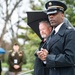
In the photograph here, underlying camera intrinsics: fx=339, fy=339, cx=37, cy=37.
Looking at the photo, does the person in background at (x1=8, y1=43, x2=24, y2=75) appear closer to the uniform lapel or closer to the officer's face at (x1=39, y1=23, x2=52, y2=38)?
the officer's face at (x1=39, y1=23, x2=52, y2=38)

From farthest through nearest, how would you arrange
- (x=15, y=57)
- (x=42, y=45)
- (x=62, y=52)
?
(x=15, y=57) → (x=42, y=45) → (x=62, y=52)

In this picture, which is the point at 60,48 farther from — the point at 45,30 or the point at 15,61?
the point at 15,61

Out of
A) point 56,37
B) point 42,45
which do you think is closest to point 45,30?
point 42,45

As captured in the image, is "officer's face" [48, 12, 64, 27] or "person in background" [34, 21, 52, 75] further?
"person in background" [34, 21, 52, 75]

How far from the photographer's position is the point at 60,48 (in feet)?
13.2

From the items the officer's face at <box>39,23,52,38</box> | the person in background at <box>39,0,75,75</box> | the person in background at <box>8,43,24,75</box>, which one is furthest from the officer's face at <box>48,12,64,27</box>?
the person in background at <box>8,43,24,75</box>

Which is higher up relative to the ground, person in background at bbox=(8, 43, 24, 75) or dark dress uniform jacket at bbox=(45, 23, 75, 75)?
dark dress uniform jacket at bbox=(45, 23, 75, 75)

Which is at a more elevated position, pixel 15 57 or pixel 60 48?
pixel 60 48

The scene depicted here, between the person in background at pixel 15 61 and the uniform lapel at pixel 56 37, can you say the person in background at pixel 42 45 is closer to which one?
the uniform lapel at pixel 56 37

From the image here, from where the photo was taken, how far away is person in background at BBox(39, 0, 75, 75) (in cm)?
392

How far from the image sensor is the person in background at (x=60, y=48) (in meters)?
3.92

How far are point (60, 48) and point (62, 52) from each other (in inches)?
2.1

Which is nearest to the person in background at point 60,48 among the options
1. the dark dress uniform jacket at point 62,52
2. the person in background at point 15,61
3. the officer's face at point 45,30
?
the dark dress uniform jacket at point 62,52

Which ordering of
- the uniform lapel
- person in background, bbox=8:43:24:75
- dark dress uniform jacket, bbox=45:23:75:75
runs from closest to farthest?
dark dress uniform jacket, bbox=45:23:75:75 → the uniform lapel → person in background, bbox=8:43:24:75
